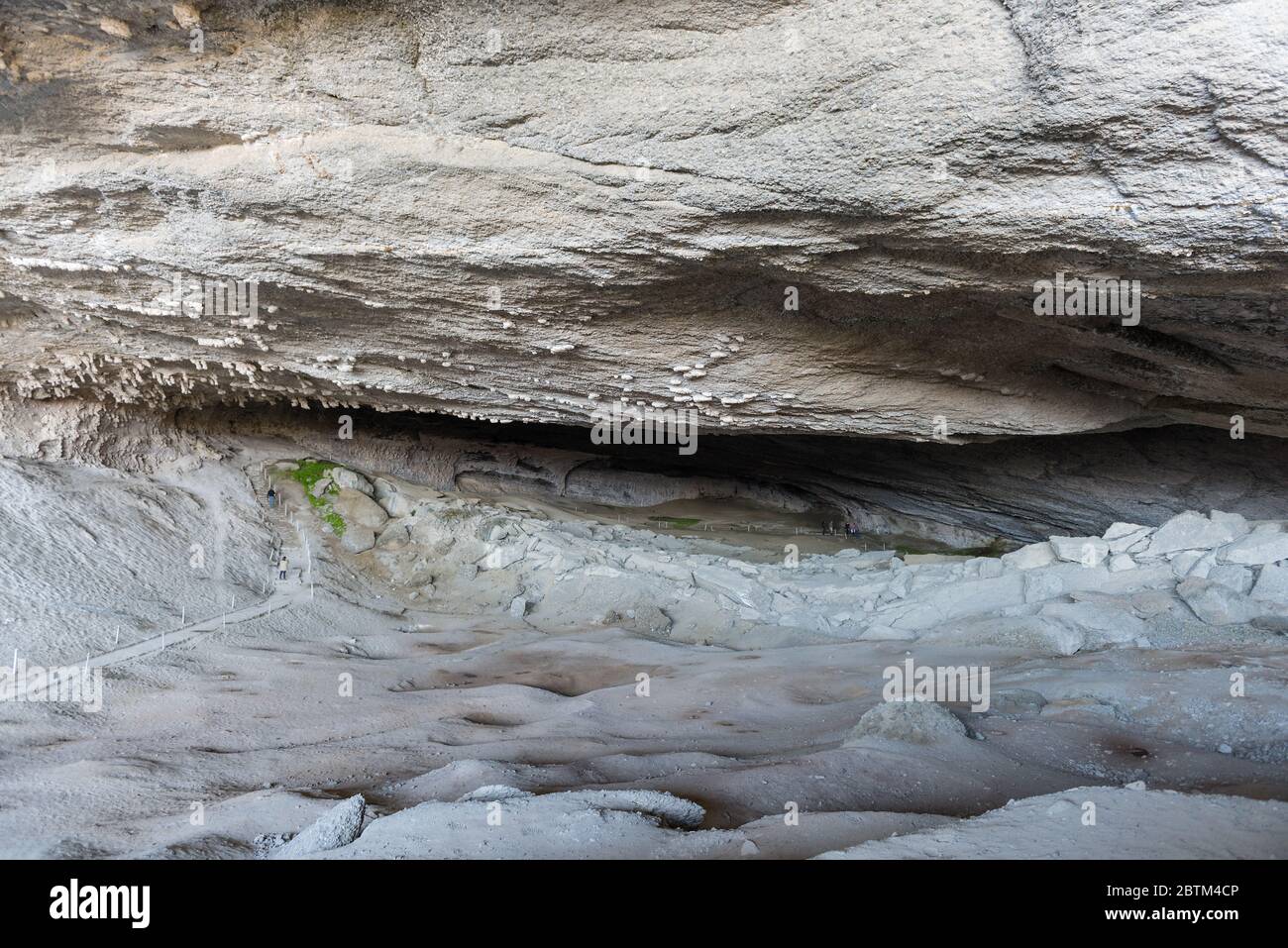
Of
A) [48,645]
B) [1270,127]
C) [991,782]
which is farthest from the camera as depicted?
[48,645]

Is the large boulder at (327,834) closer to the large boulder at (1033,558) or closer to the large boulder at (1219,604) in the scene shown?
the large boulder at (1219,604)

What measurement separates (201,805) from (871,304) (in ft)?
14.2

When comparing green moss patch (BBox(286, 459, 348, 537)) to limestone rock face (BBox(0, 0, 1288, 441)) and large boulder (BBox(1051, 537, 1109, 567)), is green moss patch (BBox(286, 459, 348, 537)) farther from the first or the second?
large boulder (BBox(1051, 537, 1109, 567))

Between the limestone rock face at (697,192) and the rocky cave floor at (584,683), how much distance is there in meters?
1.74

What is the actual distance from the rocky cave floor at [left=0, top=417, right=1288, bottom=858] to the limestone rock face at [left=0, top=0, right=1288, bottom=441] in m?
1.74

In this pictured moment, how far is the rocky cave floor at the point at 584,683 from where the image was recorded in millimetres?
2609

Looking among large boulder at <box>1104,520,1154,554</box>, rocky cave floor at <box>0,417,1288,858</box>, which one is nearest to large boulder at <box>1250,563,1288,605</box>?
rocky cave floor at <box>0,417,1288,858</box>

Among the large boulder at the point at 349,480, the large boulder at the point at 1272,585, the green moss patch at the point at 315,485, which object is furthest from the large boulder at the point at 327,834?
the large boulder at the point at 349,480

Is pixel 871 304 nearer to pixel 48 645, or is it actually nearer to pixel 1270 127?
pixel 1270 127

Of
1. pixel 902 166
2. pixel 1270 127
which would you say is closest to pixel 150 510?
pixel 902 166

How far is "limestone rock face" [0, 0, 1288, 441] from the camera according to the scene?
2.98m

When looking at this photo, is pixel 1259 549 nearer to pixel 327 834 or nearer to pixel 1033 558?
pixel 1033 558

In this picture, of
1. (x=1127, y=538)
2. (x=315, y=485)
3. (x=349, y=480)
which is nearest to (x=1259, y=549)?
(x=1127, y=538)

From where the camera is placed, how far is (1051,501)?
9.32 metres
